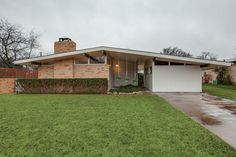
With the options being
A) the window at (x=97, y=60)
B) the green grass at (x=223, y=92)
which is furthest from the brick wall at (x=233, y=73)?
the window at (x=97, y=60)

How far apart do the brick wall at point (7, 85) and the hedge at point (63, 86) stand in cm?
164

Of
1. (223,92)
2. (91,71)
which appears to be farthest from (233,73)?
(91,71)

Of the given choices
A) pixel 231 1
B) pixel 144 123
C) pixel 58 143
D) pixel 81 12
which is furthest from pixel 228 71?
pixel 58 143

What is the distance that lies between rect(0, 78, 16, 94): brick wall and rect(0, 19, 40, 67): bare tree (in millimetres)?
10634

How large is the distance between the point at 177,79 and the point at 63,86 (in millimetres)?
7864

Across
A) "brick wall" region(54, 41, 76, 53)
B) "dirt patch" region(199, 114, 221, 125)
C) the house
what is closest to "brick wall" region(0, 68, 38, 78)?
the house

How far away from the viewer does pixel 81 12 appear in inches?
858

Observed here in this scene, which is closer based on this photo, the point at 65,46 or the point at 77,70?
the point at 77,70

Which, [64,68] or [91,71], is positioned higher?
[64,68]

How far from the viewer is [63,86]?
1376 centimetres

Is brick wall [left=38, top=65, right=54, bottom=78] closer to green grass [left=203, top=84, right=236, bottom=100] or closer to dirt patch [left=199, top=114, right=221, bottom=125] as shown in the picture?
green grass [left=203, top=84, right=236, bottom=100]

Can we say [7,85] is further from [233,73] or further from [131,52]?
[233,73]

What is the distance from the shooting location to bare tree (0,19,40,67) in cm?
2538

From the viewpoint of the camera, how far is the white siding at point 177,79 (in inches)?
578
